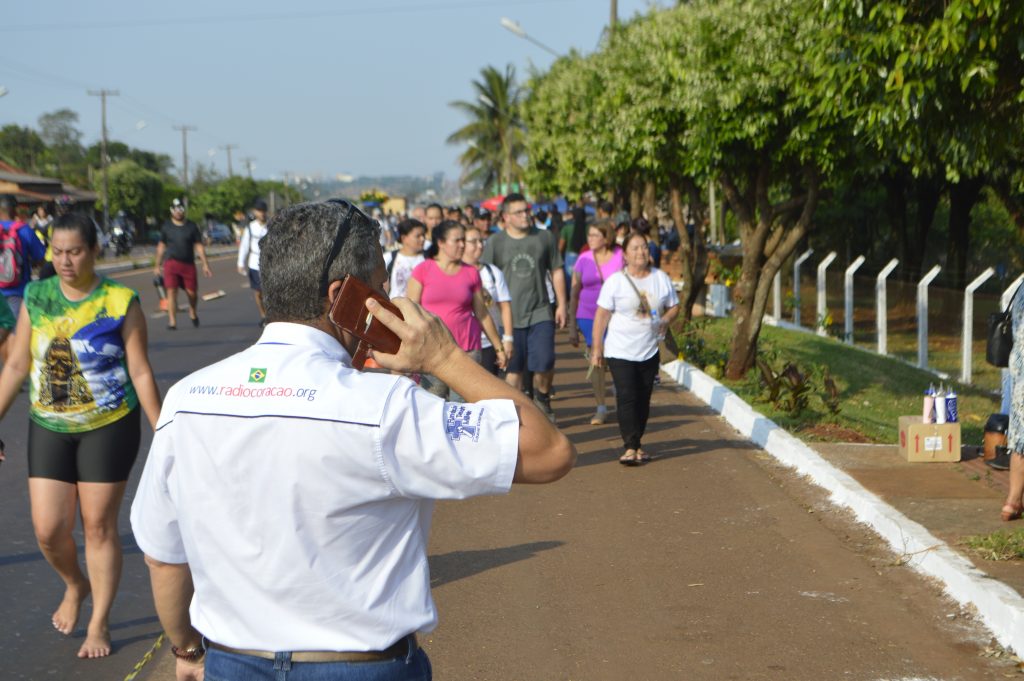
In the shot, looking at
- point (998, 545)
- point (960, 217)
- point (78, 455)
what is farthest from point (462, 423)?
point (960, 217)

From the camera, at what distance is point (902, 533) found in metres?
7.00

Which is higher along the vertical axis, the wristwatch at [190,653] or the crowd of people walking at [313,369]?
the crowd of people walking at [313,369]

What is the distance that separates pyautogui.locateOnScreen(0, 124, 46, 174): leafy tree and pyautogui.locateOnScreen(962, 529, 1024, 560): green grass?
85.4 metres

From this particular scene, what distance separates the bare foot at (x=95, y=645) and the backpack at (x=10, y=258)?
284 inches

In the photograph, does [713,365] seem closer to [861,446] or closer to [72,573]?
[861,446]

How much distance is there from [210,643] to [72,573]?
11.1 feet

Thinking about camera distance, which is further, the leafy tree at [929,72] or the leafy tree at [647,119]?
the leafy tree at [647,119]

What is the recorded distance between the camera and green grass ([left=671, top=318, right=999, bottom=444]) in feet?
35.7

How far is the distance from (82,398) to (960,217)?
87.7 feet

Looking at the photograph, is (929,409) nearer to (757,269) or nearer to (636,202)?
(757,269)

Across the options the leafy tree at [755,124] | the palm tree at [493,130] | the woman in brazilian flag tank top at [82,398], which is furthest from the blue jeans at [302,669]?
the palm tree at [493,130]

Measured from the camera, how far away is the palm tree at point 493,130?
7894 centimetres

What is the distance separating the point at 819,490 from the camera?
861 centimetres

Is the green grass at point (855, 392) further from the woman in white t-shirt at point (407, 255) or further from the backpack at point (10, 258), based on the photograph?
the backpack at point (10, 258)
